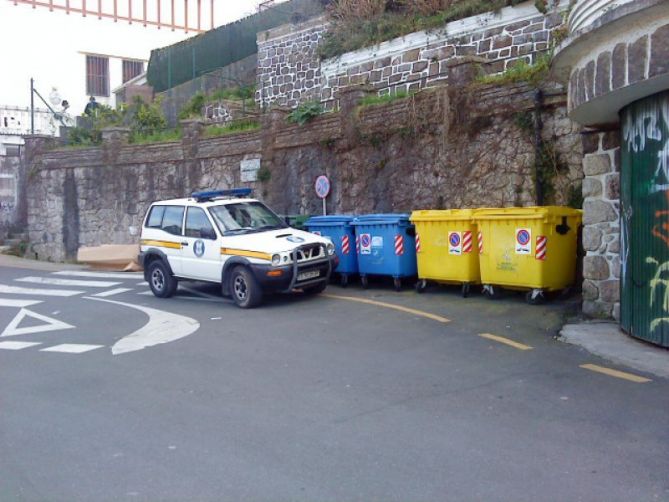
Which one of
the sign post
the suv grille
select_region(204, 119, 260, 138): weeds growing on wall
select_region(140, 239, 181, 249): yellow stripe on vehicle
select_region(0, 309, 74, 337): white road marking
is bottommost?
select_region(0, 309, 74, 337): white road marking

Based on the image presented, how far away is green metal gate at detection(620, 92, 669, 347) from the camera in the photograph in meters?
7.71

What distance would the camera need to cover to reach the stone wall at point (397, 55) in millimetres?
17500

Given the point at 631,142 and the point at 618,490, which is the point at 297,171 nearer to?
the point at 631,142

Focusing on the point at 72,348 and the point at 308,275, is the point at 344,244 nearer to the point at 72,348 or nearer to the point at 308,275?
the point at 308,275

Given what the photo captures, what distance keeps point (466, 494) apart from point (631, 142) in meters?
5.39

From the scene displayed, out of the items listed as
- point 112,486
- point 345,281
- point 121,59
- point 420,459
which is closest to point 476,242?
point 345,281

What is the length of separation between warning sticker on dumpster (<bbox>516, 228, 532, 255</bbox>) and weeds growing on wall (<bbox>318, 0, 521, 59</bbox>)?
29.9 feet

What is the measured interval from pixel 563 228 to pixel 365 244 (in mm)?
3833

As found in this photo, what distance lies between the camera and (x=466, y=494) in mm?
4395

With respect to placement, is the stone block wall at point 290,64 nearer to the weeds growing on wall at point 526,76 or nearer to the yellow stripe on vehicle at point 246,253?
the weeds growing on wall at point 526,76

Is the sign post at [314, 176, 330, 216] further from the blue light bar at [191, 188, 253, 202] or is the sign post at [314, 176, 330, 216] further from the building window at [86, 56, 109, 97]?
the building window at [86, 56, 109, 97]

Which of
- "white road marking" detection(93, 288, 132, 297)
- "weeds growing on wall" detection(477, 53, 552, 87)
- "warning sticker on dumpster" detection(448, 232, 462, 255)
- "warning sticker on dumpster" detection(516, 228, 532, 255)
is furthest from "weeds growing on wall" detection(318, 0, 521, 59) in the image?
"white road marking" detection(93, 288, 132, 297)

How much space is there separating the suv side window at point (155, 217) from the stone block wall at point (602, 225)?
778cm

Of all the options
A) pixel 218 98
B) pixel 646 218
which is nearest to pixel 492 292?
pixel 646 218
